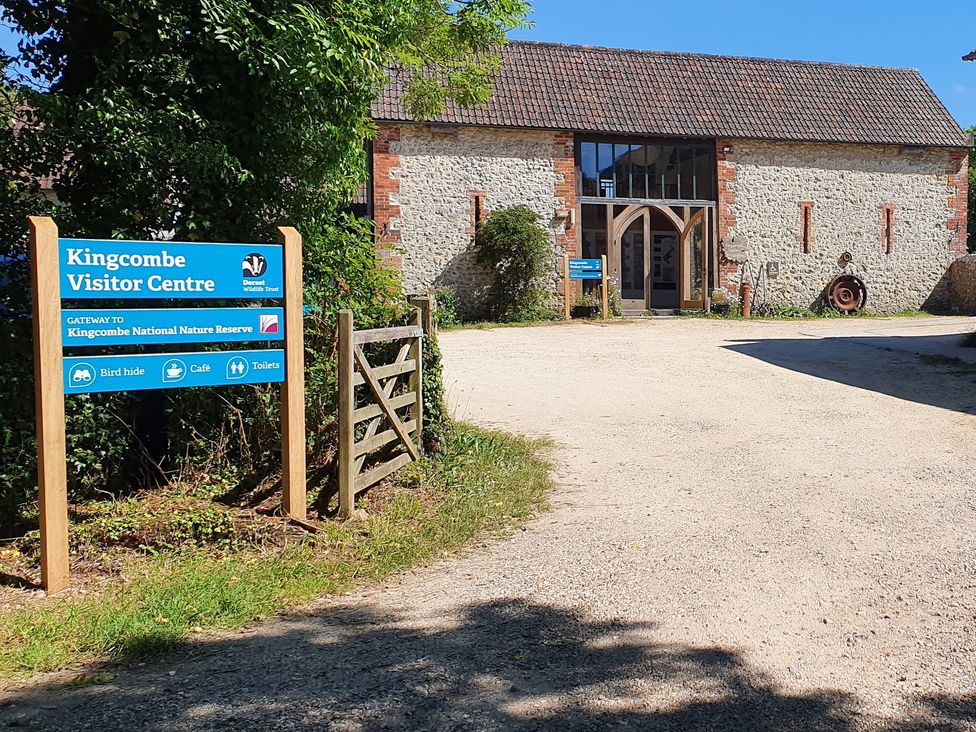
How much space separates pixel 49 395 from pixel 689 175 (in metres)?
21.1

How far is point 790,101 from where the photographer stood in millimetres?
23844

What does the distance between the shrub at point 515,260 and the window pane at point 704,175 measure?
5061 millimetres

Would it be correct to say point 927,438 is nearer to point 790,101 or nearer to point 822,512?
point 822,512

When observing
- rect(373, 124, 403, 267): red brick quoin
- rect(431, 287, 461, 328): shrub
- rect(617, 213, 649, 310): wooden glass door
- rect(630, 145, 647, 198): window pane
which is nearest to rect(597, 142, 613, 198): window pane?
rect(630, 145, 647, 198): window pane

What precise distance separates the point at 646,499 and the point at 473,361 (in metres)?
6.90

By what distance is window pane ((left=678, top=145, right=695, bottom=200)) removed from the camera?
2306 cm

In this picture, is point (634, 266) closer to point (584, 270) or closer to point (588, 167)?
point (588, 167)

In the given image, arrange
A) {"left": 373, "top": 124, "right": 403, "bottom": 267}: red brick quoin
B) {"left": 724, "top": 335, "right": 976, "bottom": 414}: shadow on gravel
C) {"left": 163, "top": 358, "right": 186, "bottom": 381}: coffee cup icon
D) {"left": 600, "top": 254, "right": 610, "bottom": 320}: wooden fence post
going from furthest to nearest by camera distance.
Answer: {"left": 373, "top": 124, "right": 403, "bottom": 267}: red brick quoin, {"left": 600, "top": 254, "right": 610, "bottom": 320}: wooden fence post, {"left": 724, "top": 335, "right": 976, "bottom": 414}: shadow on gravel, {"left": 163, "top": 358, "right": 186, "bottom": 381}: coffee cup icon

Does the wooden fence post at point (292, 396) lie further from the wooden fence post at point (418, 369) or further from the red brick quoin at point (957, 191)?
the red brick quoin at point (957, 191)

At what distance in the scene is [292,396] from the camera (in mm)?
5230

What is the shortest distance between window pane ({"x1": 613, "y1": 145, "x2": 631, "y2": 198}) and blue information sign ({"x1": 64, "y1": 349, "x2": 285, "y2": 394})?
1858 centimetres

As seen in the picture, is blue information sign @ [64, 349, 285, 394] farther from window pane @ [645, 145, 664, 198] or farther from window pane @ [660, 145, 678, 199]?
window pane @ [660, 145, 678, 199]

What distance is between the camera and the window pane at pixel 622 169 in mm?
22391

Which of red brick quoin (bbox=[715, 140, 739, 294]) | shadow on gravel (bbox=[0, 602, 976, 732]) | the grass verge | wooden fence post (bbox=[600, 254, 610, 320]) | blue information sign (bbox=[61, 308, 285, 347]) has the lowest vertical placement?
shadow on gravel (bbox=[0, 602, 976, 732])
